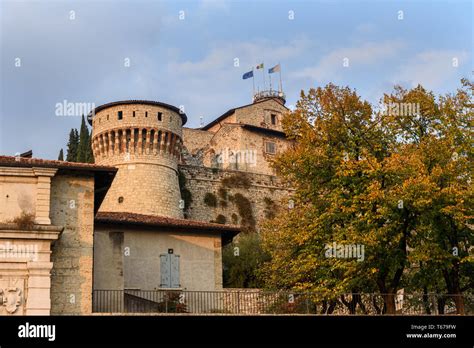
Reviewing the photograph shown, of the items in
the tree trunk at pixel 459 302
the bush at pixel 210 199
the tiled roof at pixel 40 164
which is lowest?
the tree trunk at pixel 459 302

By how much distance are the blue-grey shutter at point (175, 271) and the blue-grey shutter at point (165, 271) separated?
0.18m

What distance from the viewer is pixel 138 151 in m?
52.6

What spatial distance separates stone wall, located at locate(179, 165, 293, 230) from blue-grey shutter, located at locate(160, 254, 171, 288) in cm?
2109

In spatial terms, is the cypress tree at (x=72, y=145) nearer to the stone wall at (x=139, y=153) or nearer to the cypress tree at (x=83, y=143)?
the cypress tree at (x=83, y=143)

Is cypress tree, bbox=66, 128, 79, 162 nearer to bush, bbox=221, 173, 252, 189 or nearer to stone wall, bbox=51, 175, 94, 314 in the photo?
bush, bbox=221, 173, 252, 189

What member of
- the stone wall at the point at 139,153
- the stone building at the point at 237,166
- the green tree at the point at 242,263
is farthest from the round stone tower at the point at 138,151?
the green tree at the point at 242,263

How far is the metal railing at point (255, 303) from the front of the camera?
31875 mm

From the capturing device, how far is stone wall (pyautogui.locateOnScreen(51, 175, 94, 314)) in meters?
28.5

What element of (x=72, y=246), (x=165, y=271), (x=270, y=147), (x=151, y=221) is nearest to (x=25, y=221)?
(x=72, y=246)

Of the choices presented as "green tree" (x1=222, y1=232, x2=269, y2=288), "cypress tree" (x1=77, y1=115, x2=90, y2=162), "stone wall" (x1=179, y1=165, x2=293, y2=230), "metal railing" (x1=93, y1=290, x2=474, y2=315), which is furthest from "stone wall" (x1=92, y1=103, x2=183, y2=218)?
"metal railing" (x1=93, y1=290, x2=474, y2=315)

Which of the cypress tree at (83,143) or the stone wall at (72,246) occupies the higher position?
the cypress tree at (83,143)

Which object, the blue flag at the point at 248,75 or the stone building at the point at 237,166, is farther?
the blue flag at the point at 248,75

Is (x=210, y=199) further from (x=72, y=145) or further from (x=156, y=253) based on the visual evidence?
(x=156, y=253)
